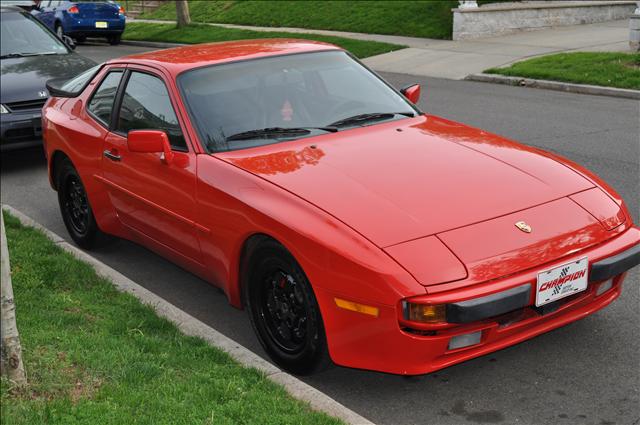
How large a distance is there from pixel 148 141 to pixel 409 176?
5.23ft

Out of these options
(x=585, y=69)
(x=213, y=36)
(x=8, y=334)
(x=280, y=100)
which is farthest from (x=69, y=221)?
(x=213, y=36)

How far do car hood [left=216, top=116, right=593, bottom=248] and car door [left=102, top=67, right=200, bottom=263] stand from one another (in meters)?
0.38

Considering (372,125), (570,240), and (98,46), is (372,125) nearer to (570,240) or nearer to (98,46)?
(570,240)

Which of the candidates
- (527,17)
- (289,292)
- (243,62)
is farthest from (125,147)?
(527,17)

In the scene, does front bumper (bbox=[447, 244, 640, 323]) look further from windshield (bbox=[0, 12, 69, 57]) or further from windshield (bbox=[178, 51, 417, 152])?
windshield (bbox=[0, 12, 69, 57])

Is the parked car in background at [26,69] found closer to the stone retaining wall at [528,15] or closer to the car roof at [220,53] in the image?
the car roof at [220,53]

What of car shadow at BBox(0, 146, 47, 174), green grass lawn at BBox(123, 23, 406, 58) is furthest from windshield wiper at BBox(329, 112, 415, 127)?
green grass lawn at BBox(123, 23, 406, 58)

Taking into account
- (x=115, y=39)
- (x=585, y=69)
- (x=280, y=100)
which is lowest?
(x=115, y=39)

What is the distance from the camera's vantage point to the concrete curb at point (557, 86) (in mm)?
12906

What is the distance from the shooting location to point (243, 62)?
18.7 ft

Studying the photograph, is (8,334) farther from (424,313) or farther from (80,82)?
(80,82)

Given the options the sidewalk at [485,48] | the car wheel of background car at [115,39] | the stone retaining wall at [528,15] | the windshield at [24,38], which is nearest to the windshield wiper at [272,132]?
the windshield at [24,38]

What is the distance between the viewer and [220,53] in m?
5.91

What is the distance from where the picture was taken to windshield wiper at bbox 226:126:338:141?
527 cm
